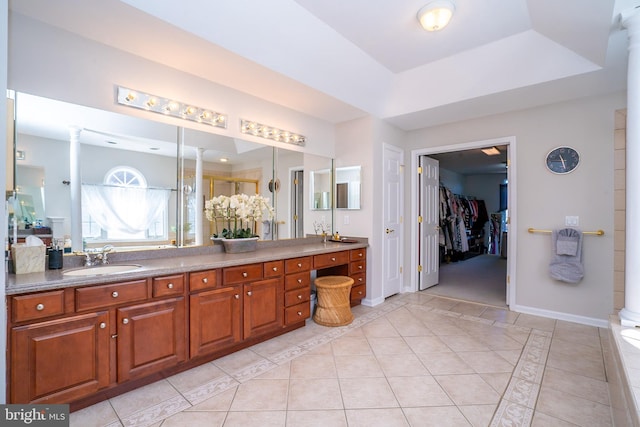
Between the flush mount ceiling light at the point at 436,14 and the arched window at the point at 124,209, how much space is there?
8.90ft

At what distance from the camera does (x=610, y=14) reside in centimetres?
205

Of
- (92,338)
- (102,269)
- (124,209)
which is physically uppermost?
Result: (124,209)

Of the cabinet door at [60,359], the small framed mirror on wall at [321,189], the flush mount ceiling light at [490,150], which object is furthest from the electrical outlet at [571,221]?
the cabinet door at [60,359]

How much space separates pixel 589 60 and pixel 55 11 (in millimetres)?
4157

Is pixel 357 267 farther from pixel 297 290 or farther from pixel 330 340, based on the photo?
pixel 330 340

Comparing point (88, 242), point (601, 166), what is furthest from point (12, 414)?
point (601, 166)

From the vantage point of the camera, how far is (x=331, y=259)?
3.41 metres

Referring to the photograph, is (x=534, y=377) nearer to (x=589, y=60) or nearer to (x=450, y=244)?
(x=589, y=60)

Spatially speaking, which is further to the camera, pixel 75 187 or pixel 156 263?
pixel 156 263

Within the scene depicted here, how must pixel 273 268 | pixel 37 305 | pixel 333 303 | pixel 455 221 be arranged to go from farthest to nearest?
pixel 455 221 → pixel 333 303 → pixel 273 268 → pixel 37 305

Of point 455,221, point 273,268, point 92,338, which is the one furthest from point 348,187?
point 455,221

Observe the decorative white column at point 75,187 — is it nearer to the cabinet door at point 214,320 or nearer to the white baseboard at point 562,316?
the cabinet door at point 214,320

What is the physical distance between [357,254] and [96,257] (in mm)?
2626

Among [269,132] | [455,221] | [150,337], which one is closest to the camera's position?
[150,337]
